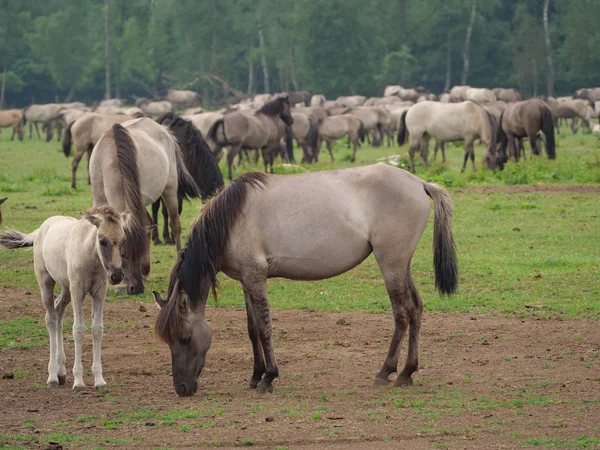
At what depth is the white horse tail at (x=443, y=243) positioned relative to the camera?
7.81m

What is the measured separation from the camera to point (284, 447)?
5879mm

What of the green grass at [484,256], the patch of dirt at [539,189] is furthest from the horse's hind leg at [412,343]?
the patch of dirt at [539,189]

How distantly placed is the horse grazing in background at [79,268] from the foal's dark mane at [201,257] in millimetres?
504

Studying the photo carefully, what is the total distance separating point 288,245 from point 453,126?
58.4 feet

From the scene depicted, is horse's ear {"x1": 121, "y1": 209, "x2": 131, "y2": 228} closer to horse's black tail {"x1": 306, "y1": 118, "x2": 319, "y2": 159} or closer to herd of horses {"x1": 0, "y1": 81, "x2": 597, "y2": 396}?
herd of horses {"x1": 0, "y1": 81, "x2": 597, "y2": 396}

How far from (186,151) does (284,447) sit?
9.53 meters

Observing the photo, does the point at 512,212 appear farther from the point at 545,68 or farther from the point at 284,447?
the point at 545,68

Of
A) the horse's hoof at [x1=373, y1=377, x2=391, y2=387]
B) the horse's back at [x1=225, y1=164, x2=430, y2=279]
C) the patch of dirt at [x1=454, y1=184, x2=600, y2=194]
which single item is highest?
the horse's back at [x1=225, y1=164, x2=430, y2=279]

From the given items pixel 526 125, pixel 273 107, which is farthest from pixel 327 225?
pixel 273 107

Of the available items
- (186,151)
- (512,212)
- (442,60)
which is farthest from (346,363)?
(442,60)

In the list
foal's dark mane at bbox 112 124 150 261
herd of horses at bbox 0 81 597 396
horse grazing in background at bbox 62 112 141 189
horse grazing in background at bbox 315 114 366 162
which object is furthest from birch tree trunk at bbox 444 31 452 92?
herd of horses at bbox 0 81 597 396

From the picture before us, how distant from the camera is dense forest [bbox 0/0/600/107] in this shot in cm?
7194

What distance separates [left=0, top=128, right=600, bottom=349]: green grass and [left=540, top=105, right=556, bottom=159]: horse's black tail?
70 centimetres

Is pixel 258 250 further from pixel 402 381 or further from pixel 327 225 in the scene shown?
pixel 402 381
